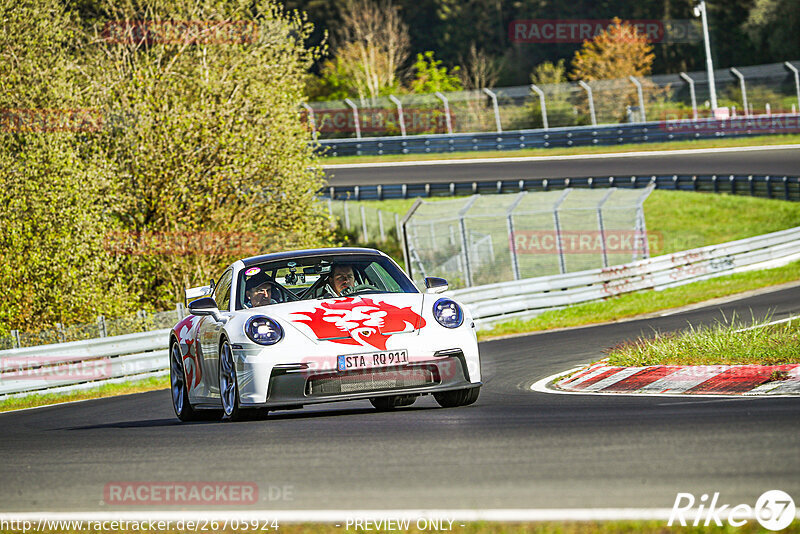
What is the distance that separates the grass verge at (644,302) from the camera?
2180 cm

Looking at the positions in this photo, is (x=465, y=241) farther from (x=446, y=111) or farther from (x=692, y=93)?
(x=446, y=111)

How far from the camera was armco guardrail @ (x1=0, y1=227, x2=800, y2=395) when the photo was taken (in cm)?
1698

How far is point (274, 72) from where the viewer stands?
26.9 m

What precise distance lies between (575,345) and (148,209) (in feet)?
39.6

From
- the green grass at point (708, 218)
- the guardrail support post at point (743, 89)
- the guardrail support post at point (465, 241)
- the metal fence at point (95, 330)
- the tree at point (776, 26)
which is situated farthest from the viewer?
the tree at point (776, 26)

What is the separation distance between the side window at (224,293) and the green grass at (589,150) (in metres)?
39.0

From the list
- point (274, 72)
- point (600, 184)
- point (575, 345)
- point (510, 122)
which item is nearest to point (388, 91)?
point (510, 122)

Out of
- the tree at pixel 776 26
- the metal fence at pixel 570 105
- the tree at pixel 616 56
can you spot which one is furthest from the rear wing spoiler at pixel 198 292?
the tree at pixel 776 26

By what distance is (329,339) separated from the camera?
27.7 ft

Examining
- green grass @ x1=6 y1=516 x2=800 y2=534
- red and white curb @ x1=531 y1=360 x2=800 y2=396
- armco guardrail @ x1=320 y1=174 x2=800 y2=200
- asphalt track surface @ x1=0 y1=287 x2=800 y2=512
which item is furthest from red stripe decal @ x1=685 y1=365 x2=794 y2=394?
armco guardrail @ x1=320 y1=174 x2=800 y2=200

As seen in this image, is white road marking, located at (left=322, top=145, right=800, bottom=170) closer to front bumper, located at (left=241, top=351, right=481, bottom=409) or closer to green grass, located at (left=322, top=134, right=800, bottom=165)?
green grass, located at (left=322, top=134, right=800, bottom=165)

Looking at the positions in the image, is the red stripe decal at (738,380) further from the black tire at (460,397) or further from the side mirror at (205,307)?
the side mirror at (205,307)

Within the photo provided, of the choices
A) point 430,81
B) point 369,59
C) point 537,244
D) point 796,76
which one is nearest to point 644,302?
point 537,244

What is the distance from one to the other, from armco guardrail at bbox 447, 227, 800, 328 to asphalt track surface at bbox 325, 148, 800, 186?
12.4 meters
